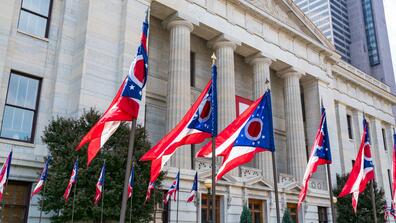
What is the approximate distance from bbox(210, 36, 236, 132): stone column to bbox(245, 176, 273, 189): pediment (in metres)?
4.03

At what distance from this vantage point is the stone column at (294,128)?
31.6m

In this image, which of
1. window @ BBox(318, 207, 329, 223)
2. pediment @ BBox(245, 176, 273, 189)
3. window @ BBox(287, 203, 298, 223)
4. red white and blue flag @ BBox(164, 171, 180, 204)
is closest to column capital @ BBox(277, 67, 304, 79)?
pediment @ BBox(245, 176, 273, 189)

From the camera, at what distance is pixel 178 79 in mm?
24984

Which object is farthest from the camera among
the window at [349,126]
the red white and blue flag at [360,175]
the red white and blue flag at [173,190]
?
the window at [349,126]

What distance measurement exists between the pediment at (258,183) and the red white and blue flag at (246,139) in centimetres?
1424

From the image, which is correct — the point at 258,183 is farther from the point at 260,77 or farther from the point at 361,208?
the point at 361,208

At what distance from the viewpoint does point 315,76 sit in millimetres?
36562

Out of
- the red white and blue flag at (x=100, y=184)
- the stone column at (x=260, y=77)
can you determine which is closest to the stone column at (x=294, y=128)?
the stone column at (x=260, y=77)

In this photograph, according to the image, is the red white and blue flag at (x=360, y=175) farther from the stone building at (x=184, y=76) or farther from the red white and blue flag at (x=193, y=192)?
the stone building at (x=184, y=76)

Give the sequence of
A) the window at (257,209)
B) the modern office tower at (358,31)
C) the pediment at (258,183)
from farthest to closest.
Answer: the modern office tower at (358,31)
the window at (257,209)
the pediment at (258,183)

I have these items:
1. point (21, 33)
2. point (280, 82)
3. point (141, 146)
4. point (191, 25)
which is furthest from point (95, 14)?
point (280, 82)

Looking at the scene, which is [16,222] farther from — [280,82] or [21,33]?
[280,82]

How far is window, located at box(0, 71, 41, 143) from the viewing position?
1864cm

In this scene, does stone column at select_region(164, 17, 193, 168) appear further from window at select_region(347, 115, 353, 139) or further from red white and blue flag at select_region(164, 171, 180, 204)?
window at select_region(347, 115, 353, 139)
